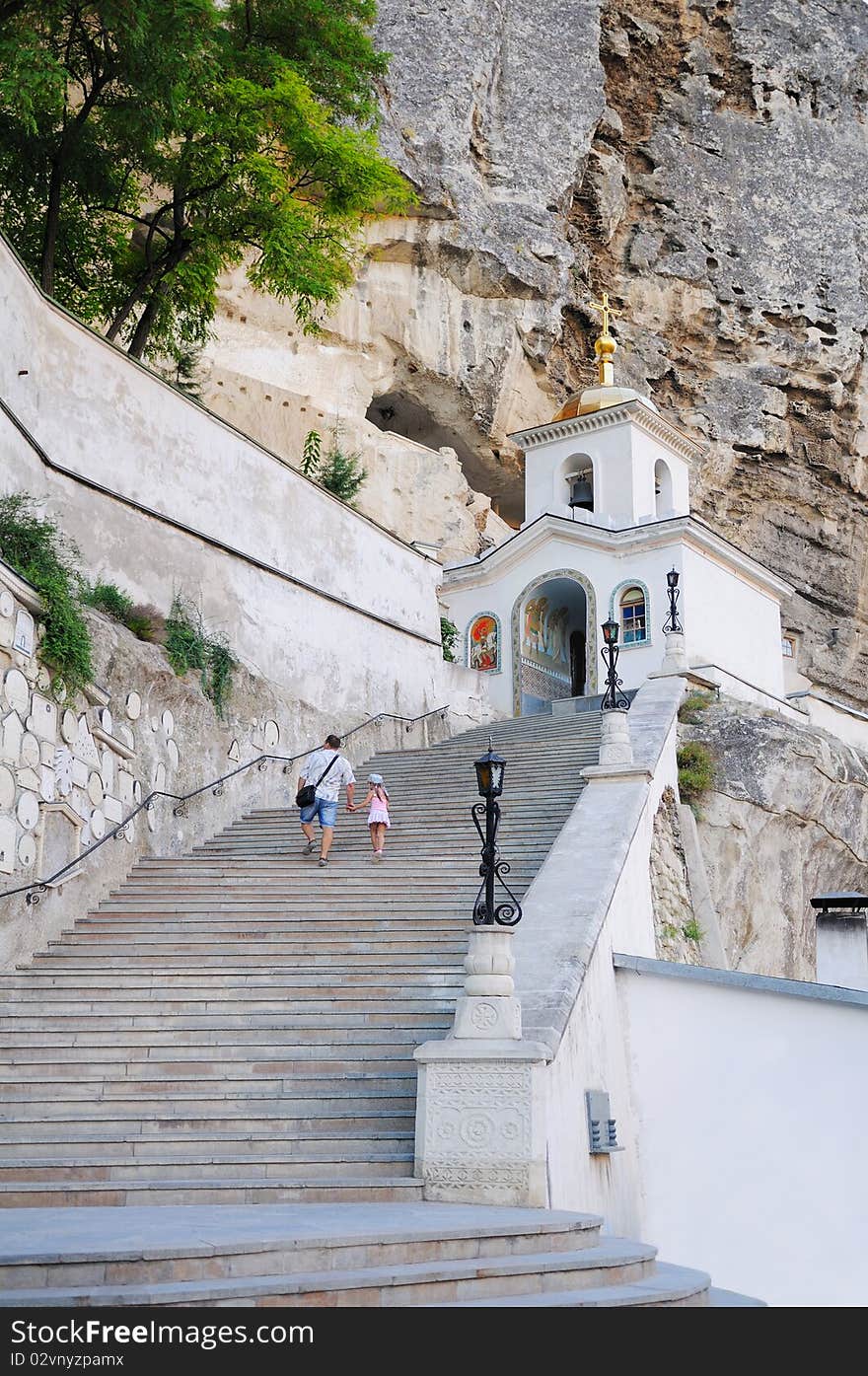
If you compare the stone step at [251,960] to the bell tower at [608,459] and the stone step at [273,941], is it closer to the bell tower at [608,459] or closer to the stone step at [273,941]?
the stone step at [273,941]

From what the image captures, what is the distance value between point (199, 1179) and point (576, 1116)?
2510 mm

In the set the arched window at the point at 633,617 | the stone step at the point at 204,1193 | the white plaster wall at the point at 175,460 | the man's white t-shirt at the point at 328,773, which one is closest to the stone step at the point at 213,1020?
the stone step at the point at 204,1193

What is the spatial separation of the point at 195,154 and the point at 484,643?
12.3 metres

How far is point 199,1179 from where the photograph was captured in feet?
23.9

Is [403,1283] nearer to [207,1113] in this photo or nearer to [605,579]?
[207,1113]

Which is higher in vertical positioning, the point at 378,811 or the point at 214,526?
the point at 214,526

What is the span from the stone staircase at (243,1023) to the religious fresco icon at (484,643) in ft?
44.7

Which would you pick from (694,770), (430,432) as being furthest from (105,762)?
(430,432)

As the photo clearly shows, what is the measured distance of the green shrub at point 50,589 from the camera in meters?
11.1

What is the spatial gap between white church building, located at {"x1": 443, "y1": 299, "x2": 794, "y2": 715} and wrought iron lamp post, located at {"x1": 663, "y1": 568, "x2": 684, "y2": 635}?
1.18ft

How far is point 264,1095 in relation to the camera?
8.51 m

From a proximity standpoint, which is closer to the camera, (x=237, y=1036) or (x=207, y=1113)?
(x=207, y=1113)

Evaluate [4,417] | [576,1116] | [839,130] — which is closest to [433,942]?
[576,1116]

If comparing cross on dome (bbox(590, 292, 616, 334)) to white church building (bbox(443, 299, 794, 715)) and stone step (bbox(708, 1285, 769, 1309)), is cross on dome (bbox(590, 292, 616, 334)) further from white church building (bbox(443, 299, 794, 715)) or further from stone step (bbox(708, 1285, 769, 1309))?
stone step (bbox(708, 1285, 769, 1309))
